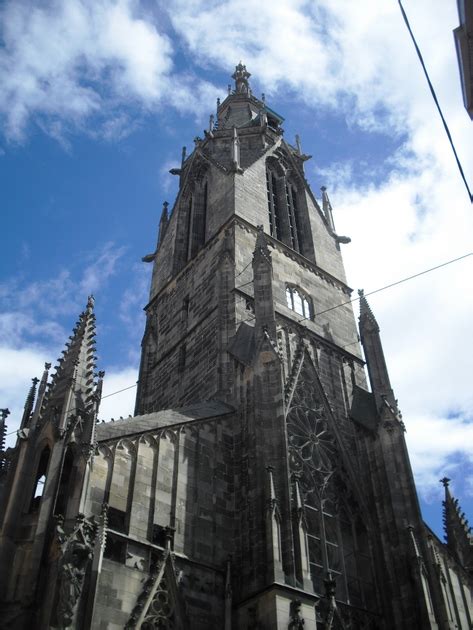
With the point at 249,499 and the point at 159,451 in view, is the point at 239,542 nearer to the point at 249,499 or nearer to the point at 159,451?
the point at 249,499

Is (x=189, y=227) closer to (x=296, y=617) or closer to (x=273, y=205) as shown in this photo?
(x=273, y=205)

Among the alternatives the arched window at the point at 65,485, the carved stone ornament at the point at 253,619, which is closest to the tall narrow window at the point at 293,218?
the arched window at the point at 65,485

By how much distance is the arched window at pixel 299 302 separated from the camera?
2378 cm

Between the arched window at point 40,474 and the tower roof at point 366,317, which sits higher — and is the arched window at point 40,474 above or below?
below

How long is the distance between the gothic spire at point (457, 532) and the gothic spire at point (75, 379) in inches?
445

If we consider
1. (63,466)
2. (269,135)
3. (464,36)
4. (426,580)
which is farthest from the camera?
(269,135)

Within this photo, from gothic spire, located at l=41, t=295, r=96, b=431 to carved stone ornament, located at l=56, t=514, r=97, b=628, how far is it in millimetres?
2255

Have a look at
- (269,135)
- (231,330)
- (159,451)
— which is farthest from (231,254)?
(269,135)

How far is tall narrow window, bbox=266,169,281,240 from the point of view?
27833mm

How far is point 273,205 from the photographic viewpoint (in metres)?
29.4

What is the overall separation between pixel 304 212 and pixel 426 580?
59.3ft

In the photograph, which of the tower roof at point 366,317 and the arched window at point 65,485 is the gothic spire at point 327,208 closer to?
the tower roof at point 366,317

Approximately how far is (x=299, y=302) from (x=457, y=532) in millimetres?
9057

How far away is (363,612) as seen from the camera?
15539mm
